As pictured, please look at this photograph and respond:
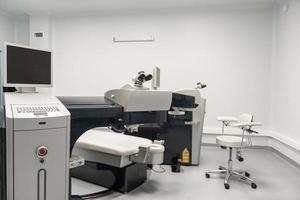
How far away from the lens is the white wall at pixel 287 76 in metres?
3.66

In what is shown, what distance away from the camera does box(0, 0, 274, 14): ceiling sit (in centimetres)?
453

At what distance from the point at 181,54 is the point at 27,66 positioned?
369 centimetres

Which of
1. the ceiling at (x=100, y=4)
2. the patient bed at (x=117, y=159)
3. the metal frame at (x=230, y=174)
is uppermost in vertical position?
the ceiling at (x=100, y=4)

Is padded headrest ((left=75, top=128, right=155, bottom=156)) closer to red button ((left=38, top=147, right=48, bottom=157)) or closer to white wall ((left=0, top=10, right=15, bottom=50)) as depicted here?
red button ((left=38, top=147, right=48, bottom=157))

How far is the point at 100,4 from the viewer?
4797 mm

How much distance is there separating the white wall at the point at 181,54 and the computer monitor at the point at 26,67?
3.36 metres

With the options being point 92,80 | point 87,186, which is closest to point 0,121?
point 87,186

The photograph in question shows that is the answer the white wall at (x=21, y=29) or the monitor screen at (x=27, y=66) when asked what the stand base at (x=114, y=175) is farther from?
the white wall at (x=21, y=29)

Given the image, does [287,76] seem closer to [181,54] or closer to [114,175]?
[181,54]

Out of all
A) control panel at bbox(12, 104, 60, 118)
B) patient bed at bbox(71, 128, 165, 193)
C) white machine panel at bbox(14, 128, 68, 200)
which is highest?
control panel at bbox(12, 104, 60, 118)

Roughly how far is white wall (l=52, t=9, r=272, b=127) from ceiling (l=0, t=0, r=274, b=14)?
22cm

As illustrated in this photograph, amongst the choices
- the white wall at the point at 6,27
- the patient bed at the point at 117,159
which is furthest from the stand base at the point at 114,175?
the white wall at the point at 6,27

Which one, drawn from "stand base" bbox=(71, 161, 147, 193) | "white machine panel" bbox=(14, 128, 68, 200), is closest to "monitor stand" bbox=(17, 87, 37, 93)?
"white machine panel" bbox=(14, 128, 68, 200)

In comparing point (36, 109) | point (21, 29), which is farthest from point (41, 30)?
point (36, 109)
